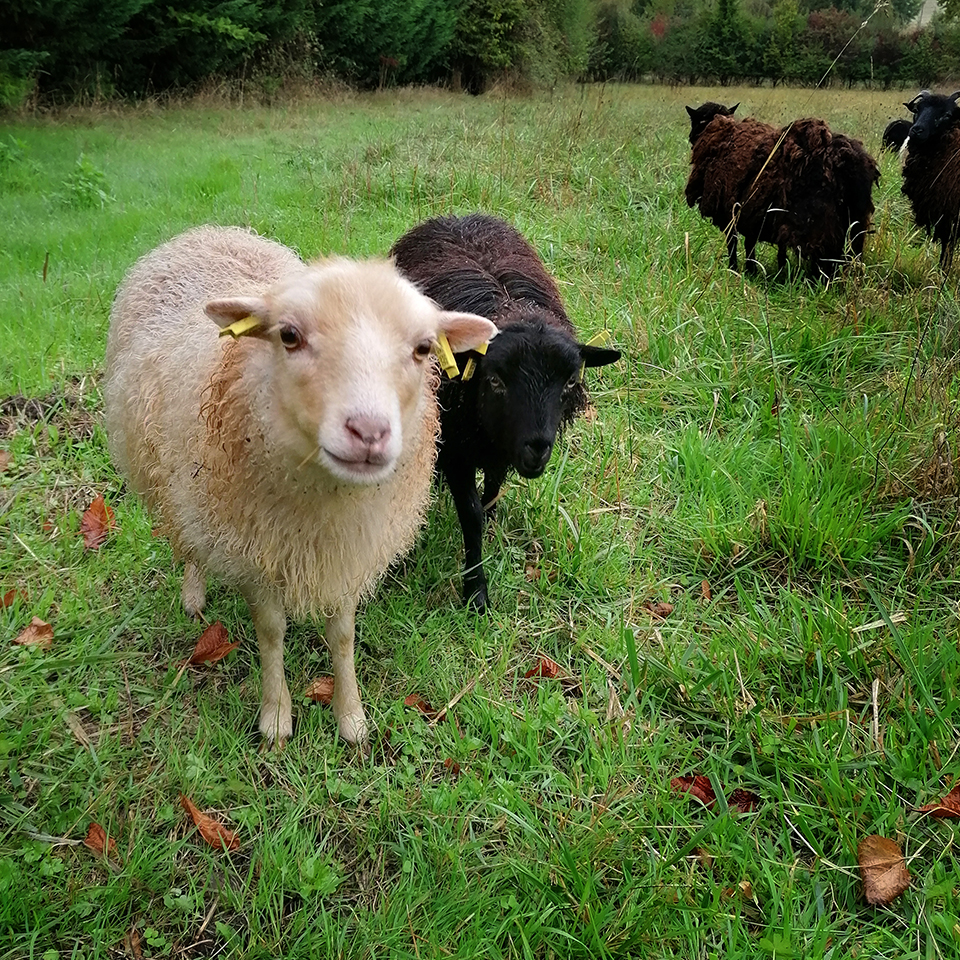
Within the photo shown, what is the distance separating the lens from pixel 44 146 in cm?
849

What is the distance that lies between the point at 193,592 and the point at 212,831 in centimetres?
97

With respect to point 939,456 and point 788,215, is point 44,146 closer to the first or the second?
point 788,215

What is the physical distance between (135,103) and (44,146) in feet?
16.6

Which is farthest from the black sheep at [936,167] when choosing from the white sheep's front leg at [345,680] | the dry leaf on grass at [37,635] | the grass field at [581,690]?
the dry leaf on grass at [37,635]

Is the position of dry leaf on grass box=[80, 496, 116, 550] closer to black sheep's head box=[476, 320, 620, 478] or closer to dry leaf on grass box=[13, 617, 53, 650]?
dry leaf on grass box=[13, 617, 53, 650]

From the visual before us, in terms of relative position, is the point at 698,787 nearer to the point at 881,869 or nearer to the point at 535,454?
the point at 881,869

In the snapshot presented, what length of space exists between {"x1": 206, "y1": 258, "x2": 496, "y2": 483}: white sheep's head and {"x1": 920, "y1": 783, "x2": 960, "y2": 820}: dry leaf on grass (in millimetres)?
1667

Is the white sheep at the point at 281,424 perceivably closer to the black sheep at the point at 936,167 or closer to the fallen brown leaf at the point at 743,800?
the fallen brown leaf at the point at 743,800

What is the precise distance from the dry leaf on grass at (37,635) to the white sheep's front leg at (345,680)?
0.98 meters

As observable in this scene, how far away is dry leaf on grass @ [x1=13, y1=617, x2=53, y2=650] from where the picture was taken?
238cm

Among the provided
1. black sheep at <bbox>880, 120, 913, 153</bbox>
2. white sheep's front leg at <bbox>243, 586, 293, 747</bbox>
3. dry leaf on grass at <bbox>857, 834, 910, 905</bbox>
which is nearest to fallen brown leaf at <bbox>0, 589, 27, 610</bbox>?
white sheep's front leg at <bbox>243, 586, 293, 747</bbox>

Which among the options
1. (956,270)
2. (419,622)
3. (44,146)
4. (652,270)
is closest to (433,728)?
(419,622)

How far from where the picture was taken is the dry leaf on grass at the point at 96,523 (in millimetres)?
2904

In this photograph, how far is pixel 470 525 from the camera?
9.32 ft
